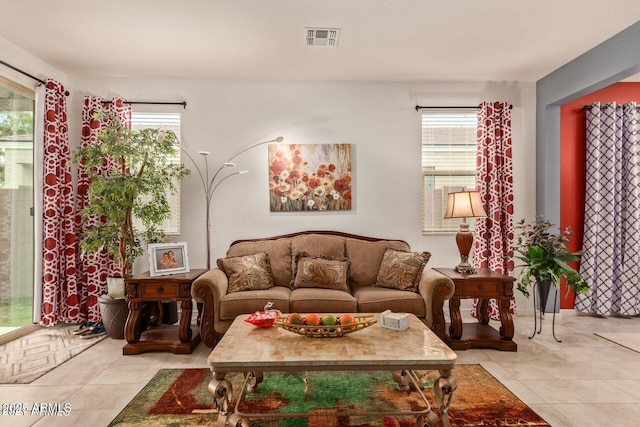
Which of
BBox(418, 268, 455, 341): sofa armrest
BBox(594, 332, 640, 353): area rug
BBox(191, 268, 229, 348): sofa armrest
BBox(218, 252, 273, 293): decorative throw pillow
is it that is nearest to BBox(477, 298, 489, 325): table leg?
BBox(418, 268, 455, 341): sofa armrest

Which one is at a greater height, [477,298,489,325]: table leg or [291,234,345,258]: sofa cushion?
[291,234,345,258]: sofa cushion

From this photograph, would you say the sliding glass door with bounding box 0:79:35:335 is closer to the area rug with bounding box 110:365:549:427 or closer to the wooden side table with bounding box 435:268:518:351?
the area rug with bounding box 110:365:549:427

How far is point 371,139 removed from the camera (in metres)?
4.45

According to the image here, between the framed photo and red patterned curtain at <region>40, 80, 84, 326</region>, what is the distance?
3.61 feet

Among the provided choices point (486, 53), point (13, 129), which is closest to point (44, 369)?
point (13, 129)

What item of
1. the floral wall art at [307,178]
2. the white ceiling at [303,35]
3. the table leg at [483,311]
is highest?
the white ceiling at [303,35]

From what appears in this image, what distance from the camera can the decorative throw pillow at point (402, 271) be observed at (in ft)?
11.5

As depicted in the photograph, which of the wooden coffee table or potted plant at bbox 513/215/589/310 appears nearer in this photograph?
the wooden coffee table

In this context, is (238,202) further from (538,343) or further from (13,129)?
(538,343)

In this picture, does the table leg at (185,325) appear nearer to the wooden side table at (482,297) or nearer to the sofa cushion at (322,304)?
the sofa cushion at (322,304)

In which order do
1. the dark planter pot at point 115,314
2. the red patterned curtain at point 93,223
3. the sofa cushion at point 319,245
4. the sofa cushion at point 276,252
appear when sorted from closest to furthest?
the dark planter pot at point 115,314 < the sofa cushion at point 276,252 < the sofa cushion at point 319,245 < the red patterned curtain at point 93,223

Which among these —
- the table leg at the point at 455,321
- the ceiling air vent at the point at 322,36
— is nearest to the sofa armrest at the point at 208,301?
the table leg at the point at 455,321

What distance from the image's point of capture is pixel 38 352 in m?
3.31

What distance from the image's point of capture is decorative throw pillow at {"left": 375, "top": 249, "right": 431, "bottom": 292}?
139 inches
